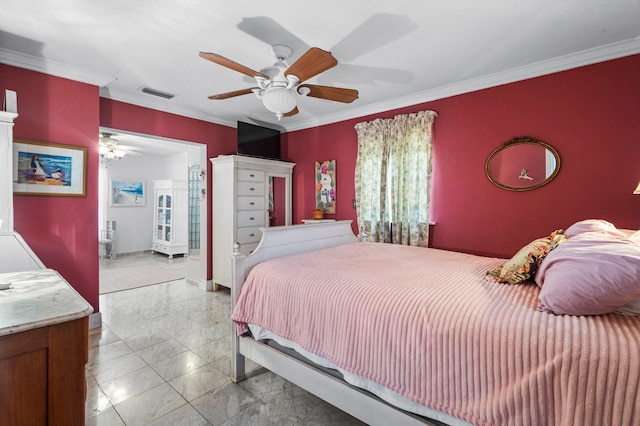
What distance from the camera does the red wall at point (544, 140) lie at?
7.97 ft

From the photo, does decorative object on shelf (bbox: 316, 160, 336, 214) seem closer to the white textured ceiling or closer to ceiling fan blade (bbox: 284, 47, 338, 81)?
the white textured ceiling

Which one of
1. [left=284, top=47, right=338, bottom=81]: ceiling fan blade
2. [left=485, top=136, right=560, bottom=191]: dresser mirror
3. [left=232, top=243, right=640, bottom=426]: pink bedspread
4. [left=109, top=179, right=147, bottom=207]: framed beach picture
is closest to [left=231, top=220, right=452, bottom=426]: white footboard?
[left=232, top=243, right=640, bottom=426]: pink bedspread

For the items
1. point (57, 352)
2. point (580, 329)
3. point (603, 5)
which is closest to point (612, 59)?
point (603, 5)

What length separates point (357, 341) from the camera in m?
1.40

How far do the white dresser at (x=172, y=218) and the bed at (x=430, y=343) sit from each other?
504 centimetres

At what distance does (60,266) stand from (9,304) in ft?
7.52

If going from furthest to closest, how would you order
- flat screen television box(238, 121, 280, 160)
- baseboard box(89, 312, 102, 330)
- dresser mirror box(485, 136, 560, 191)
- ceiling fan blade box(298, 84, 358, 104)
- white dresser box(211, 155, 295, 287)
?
flat screen television box(238, 121, 280, 160), white dresser box(211, 155, 295, 287), baseboard box(89, 312, 102, 330), dresser mirror box(485, 136, 560, 191), ceiling fan blade box(298, 84, 358, 104)

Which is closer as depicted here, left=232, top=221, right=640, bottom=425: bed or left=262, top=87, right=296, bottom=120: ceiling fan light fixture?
left=232, top=221, right=640, bottom=425: bed

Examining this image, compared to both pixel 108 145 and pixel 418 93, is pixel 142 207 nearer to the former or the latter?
pixel 108 145

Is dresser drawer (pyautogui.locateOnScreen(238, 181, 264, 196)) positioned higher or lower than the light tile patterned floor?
higher

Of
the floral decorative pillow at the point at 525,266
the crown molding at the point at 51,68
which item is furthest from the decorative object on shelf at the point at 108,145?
the floral decorative pillow at the point at 525,266

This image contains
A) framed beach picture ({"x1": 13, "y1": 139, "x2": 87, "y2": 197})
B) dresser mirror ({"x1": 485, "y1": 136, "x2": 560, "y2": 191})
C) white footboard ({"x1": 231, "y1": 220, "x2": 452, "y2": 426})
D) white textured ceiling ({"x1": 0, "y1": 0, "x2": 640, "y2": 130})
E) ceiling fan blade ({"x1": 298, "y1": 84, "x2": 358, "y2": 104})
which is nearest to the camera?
white footboard ({"x1": 231, "y1": 220, "x2": 452, "y2": 426})

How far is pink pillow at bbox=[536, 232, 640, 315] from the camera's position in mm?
1033

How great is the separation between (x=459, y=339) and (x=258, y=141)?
3.96 m
